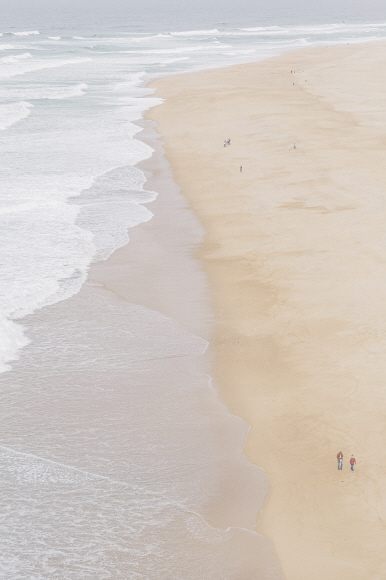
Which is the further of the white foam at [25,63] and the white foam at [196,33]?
the white foam at [196,33]

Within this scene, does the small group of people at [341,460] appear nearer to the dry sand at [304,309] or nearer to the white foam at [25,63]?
the dry sand at [304,309]

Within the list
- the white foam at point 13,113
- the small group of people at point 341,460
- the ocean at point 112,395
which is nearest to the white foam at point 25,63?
the white foam at point 13,113

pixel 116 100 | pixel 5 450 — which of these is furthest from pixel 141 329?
pixel 116 100

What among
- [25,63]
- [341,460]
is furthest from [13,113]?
[341,460]

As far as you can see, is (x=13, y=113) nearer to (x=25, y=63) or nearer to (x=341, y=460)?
(x=25, y=63)

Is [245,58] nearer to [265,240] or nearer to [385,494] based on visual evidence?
[265,240]

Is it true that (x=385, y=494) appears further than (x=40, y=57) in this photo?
No

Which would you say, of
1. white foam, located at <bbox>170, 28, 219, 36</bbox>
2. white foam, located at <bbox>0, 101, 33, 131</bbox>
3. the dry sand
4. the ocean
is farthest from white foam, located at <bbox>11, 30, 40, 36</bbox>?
the ocean
